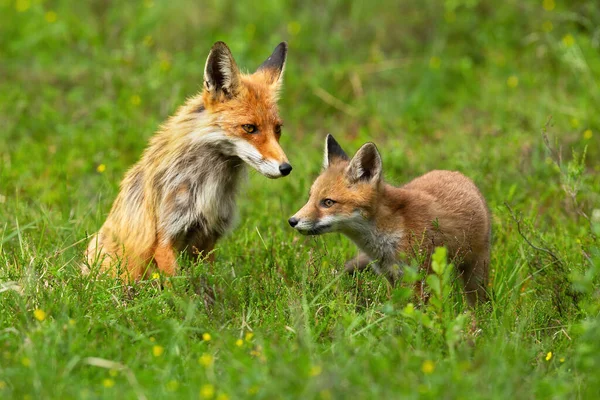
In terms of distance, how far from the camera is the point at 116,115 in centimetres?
977

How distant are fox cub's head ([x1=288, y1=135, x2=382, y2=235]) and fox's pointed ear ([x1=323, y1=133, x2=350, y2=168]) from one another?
264 mm

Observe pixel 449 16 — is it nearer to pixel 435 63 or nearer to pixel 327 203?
pixel 435 63

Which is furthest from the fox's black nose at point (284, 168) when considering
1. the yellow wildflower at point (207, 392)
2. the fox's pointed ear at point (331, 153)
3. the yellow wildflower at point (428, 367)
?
the yellow wildflower at point (207, 392)

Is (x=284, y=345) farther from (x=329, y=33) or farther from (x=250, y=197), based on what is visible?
(x=329, y=33)

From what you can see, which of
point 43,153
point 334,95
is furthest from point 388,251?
point 334,95

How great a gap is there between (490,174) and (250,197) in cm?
237

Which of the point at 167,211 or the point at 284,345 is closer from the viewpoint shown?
the point at 284,345

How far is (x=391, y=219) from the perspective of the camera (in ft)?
20.2

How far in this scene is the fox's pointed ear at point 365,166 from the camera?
6.22m

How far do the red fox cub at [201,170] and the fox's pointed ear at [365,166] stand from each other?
58 centimetres

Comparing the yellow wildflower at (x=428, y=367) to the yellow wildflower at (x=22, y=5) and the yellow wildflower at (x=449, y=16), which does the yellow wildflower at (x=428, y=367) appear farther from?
the yellow wildflower at (x=22, y=5)

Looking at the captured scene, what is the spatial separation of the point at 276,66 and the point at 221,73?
701 mm

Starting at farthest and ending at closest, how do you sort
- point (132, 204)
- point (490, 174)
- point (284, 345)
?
point (490, 174), point (132, 204), point (284, 345)

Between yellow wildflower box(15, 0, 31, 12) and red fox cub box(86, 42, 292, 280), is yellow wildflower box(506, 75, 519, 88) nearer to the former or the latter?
red fox cub box(86, 42, 292, 280)
